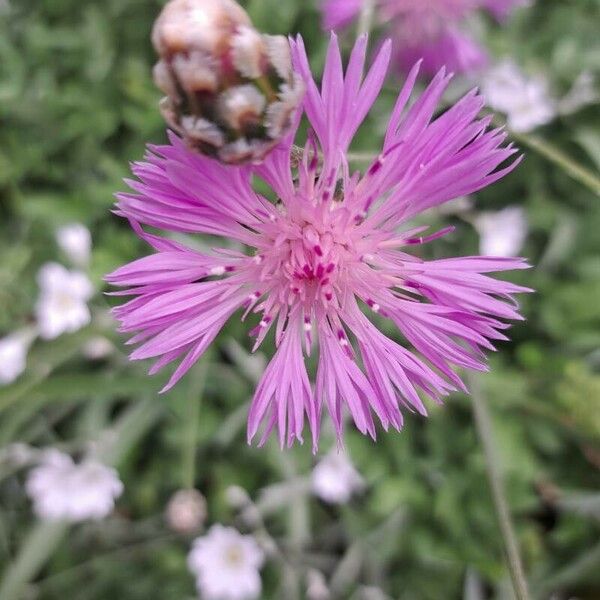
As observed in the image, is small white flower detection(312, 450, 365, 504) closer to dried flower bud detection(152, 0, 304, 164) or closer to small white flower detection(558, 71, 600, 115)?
small white flower detection(558, 71, 600, 115)

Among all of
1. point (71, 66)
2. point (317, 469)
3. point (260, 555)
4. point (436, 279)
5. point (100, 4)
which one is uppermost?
point (436, 279)

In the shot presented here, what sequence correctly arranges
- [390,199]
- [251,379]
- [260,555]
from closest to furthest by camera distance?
[390,199], [260,555], [251,379]

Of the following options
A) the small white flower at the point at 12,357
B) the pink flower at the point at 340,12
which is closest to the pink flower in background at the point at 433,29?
the pink flower at the point at 340,12

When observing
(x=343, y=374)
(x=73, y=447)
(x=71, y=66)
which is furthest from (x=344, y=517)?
(x=71, y=66)

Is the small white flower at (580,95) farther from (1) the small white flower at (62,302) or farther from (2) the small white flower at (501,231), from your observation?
(1) the small white flower at (62,302)

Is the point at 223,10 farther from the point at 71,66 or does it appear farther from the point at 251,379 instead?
the point at 71,66

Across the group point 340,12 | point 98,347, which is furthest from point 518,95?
point 98,347
